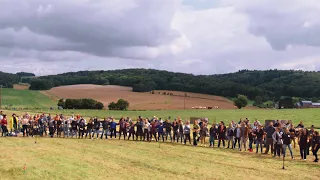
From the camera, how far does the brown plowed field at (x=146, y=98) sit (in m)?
87.9

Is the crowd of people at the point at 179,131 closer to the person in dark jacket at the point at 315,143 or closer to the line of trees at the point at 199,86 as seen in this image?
the person in dark jacket at the point at 315,143

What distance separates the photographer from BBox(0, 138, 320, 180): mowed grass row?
16062 millimetres

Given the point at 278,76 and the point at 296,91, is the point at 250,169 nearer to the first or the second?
the point at 296,91

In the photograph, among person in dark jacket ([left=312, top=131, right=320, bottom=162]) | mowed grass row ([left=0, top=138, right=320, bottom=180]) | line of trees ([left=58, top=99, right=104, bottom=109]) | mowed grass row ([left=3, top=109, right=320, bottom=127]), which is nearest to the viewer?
mowed grass row ([left=0, top=138, right=320, bottom=180])

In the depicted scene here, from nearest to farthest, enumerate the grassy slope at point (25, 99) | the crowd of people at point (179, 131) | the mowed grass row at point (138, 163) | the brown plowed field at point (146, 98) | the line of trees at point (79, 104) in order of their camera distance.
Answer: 1. the mowed grass row at point (138, 163)
2. the crowd of people at point (179, 131)
3. the grassy slope at point (25, 99)
4. the line of trees at point (79, 104)
5. the brown plowed field at point (146, 98)

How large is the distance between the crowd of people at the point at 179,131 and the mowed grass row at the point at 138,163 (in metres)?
1.29

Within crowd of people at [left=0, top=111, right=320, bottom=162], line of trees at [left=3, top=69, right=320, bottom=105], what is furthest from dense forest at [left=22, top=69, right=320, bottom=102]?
crowd of people at [left=0, top=111, right=320, bottom=162]

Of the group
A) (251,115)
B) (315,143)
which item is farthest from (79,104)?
(315,143)

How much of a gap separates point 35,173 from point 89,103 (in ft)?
240

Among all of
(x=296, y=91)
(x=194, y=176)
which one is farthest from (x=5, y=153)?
(x=296, y=91)

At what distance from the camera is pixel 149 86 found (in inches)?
4358

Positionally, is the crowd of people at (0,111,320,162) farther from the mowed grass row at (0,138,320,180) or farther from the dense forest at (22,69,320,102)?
the dense forest at (22,69,320,102)

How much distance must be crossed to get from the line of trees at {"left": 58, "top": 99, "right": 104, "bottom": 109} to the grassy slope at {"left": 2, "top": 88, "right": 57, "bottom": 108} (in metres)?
2.05

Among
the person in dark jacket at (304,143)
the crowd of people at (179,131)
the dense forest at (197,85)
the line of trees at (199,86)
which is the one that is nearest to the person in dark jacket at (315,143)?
the crowd of people at (179,131)
